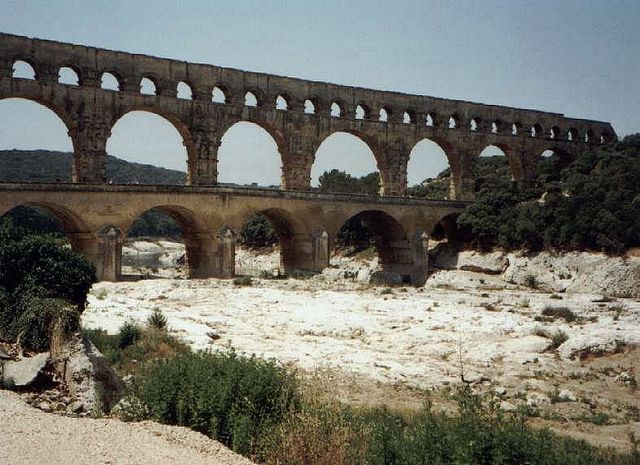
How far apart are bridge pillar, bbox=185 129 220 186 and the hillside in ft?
174

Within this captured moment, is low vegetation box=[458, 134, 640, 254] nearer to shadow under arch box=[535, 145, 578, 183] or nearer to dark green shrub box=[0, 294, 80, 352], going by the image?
shadow under arch box=[535, 145, 578, 183]

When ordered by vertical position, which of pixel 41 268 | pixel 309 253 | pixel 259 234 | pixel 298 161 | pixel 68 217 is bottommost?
pixel 41 268

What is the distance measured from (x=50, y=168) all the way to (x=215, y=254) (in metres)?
94.4

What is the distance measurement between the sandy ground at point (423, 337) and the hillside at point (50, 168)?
219 ft

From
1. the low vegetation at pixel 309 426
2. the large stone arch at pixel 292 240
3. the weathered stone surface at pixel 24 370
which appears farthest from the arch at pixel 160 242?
the low vegetation at pixel 309 426

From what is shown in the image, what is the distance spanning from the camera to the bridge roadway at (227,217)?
29.7 meters

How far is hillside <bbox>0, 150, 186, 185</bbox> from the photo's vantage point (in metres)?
105

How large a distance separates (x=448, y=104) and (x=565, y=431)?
38.5 m

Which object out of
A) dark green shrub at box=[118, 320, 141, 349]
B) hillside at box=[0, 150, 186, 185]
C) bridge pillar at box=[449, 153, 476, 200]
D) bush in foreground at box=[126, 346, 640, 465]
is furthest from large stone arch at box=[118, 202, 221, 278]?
hillside at box=[0, 150, 186, 185]

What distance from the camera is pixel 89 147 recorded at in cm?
3450

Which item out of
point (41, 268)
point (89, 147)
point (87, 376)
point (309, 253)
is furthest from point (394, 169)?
point (87, 376)

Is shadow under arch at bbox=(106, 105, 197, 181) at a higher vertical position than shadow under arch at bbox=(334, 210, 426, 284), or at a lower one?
higher

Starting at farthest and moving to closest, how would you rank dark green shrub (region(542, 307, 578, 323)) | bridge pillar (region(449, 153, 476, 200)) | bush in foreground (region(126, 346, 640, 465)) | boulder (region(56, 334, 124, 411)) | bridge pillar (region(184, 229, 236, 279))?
1. bridge pillar (region(449, 153, 476, 200))
2. bridge pillar (region(184, 229, 236, 279))
3. dark green shrub (region(542, 307, 578, 323))
4. boulder (region(56, 334, 124, 411))
5. bush in foreground (region(126, 346, 640, 465))

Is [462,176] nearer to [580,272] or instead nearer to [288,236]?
[580,272]
